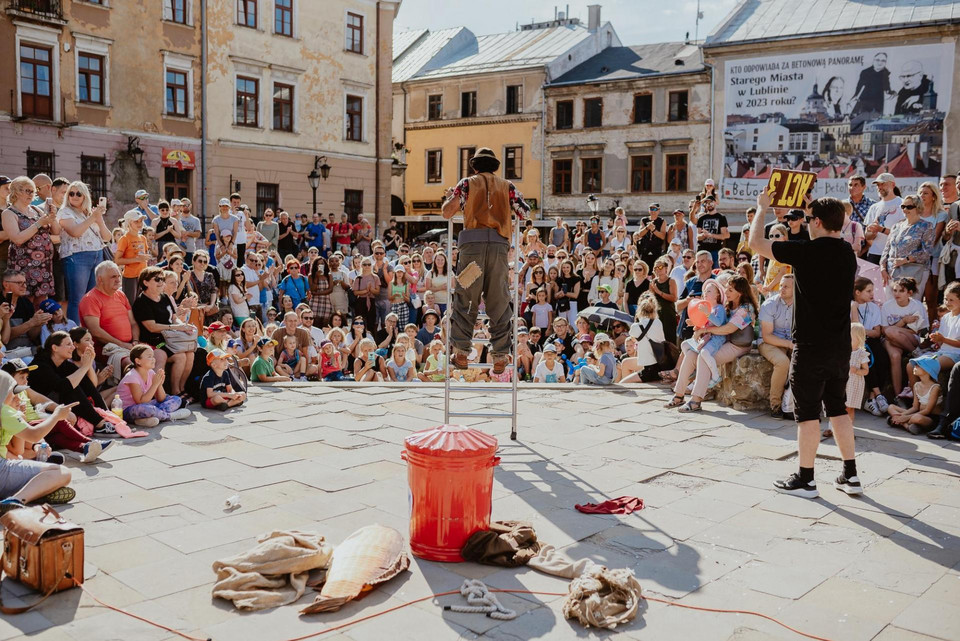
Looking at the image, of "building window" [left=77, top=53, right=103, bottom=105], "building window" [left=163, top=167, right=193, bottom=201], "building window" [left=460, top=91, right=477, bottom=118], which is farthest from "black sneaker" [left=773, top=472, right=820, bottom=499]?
"building window" [left=460, top=91, right=477, bottom=118]

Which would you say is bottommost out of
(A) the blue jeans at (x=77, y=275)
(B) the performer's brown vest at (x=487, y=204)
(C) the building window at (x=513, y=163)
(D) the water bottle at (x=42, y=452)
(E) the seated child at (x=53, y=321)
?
(D) the water bottle at (x=42, y=452)

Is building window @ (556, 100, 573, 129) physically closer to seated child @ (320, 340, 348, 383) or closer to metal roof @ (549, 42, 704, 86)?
metal roof @ (549, 42, 704, 86)

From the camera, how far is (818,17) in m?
28.3

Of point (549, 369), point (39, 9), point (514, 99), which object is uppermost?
point (514, 99)

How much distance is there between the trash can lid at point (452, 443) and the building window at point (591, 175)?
1262 inches

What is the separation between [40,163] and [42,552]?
21.0m

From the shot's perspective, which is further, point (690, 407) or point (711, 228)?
point (711, 228)

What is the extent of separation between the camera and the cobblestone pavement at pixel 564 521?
374cm

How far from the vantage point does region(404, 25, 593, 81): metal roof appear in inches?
1485

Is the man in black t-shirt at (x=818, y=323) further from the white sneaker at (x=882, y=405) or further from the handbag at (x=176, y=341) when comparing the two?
the handbag at (x=176, y=341)

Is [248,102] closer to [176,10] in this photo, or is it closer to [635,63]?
[176,10]

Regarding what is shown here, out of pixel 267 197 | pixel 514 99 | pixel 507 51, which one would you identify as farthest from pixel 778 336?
pixel 507 51

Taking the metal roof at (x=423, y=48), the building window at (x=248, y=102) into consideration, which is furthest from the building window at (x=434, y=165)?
the building window at (x=248, y=102)

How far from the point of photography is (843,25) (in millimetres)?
27297
